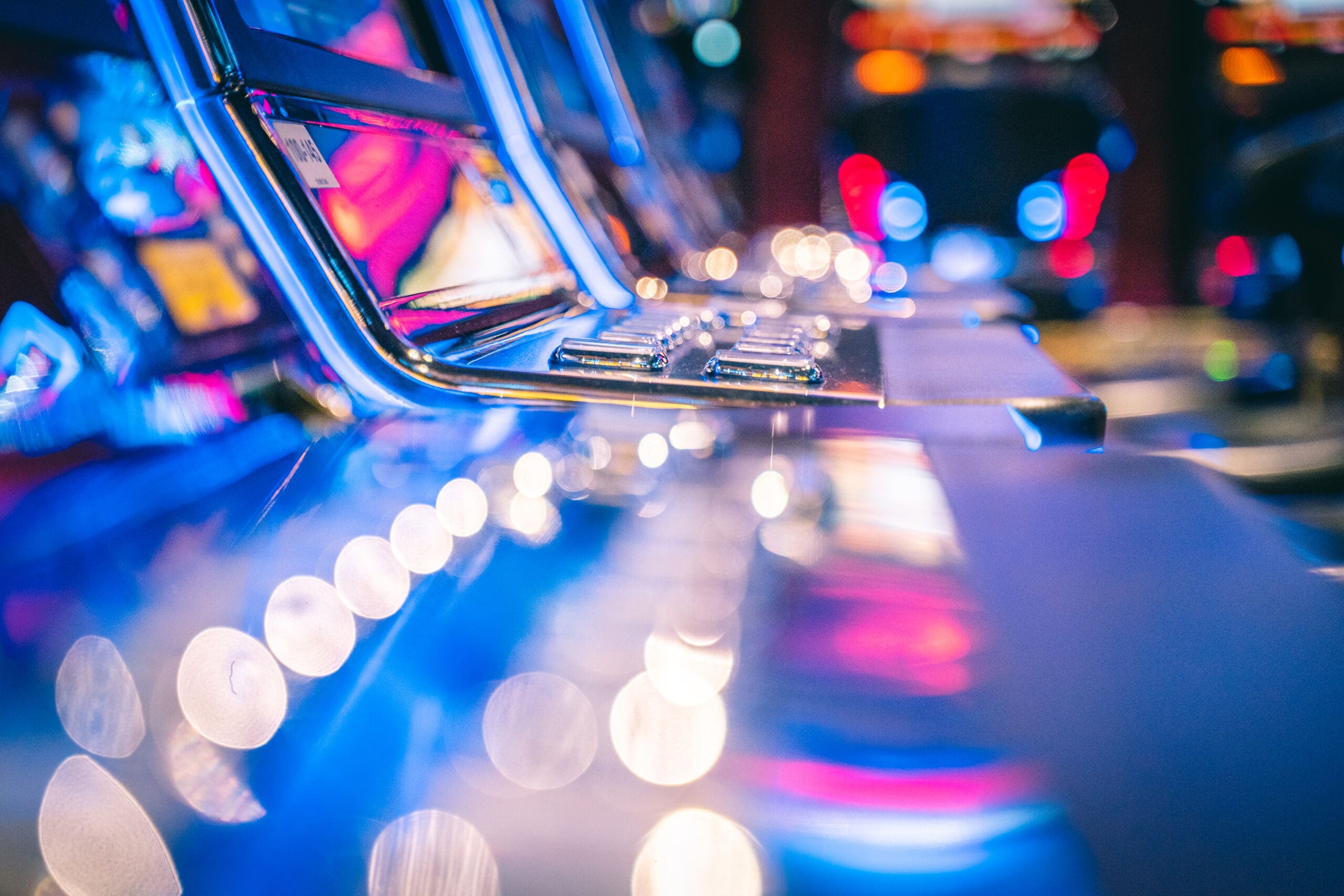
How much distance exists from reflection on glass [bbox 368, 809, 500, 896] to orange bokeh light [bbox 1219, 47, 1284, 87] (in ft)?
17.0

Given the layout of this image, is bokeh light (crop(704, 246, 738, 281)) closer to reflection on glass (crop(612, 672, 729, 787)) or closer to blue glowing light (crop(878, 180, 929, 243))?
reflection on glass (crop(612, 672, 729, 787))

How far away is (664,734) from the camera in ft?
1.23

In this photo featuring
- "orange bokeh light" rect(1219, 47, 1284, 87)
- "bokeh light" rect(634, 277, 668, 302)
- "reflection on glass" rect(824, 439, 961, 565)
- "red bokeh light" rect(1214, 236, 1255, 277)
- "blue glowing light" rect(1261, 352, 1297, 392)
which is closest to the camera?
"reflection on glass" rect(824, 439, 961, 565)

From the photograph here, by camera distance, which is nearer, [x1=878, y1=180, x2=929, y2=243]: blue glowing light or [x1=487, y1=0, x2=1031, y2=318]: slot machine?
[x1=487, y1=0, x2=1031, y2=318]: slot machine

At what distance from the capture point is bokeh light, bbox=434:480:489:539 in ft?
1.89

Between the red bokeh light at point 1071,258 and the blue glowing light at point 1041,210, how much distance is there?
67 mm

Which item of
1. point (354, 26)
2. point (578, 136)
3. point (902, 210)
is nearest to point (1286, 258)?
point (902, 210)

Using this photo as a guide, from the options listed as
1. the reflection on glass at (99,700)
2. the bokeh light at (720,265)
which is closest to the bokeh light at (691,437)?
the reflection on glass at (99,700)

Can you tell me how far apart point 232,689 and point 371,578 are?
10cm

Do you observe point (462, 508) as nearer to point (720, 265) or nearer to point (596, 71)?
point (720, 265)

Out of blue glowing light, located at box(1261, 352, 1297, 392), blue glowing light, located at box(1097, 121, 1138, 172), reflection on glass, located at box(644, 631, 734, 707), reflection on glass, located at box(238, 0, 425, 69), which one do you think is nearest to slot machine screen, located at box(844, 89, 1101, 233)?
blue glowing light, located at box(1097, 121, 1138, 172)

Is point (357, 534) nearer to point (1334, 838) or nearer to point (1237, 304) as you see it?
point (1334, 838)

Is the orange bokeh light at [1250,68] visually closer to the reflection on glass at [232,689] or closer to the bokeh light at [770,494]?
the bokeh light at [770,494]

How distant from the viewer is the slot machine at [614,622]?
0.33 meters
